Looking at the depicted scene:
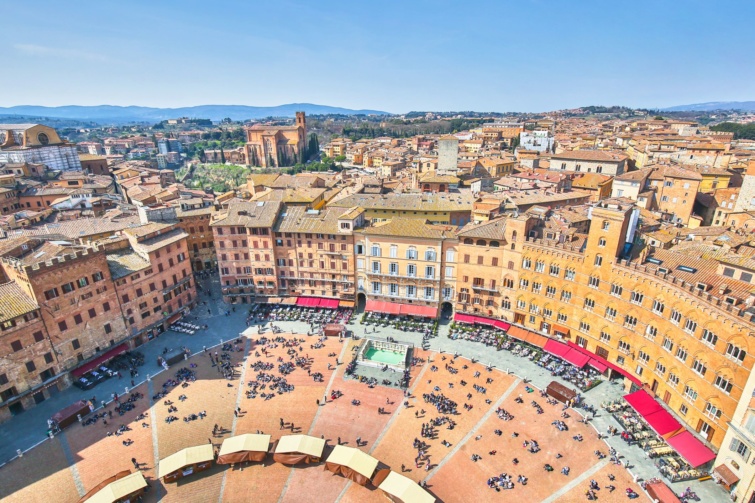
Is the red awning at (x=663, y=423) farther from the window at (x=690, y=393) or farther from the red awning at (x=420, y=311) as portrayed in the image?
the red awning at (x=420, y=311)

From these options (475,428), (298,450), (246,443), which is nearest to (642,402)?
(475,428)

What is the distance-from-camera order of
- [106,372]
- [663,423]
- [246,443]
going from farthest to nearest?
[106,372] < [663,423] < [246,443]

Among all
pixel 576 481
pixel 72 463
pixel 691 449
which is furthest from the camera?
pixel 72 463

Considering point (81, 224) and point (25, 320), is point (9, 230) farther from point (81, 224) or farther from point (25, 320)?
point (25, 320)

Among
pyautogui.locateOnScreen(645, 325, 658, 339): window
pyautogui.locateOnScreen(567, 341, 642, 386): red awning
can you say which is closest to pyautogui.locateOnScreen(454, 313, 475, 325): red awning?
pyautogui.locateOnScreen(567, 341, 642, 386): red awning

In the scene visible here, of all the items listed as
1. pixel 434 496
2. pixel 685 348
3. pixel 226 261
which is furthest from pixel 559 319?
pixel 226 261

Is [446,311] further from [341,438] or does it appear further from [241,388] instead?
[241,388]
